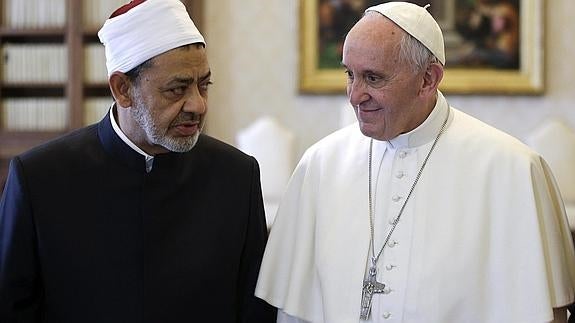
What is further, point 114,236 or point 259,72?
point 259,72

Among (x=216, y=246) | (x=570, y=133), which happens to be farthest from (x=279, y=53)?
(x=216, y=246)

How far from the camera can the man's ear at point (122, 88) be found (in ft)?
7.92

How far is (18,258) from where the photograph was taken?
2.34m

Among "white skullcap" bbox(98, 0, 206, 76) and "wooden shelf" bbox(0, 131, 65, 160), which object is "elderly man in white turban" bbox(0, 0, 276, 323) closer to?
"white skullcap" bbox(98, 0, 206, 76)

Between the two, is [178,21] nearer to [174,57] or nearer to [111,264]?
[174,57]

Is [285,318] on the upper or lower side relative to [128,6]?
lower

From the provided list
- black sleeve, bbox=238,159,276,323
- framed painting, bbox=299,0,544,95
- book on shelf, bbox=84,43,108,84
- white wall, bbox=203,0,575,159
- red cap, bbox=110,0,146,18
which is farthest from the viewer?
white wall, bbox=203,0,575,159

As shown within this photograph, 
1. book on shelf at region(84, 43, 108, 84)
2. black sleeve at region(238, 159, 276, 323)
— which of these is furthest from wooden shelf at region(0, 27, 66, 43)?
black sleeve at region(238, 159, 276, 323)

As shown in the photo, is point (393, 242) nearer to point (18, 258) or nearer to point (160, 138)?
point (160, 138)

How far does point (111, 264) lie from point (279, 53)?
185 inches

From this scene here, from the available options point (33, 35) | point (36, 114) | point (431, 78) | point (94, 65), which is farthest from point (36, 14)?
point (431, 78)

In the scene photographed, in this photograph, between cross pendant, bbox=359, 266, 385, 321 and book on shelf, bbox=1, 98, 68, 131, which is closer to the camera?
cross pendant, bbox=359, 266, 385, 321

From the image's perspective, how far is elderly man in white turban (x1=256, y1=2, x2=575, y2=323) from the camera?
7.72ft

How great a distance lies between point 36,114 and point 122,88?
4.66 m
